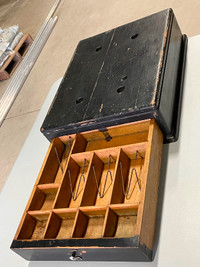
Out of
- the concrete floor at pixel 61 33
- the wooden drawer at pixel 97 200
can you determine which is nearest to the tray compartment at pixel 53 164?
the wooden drawer at pixel 97 200

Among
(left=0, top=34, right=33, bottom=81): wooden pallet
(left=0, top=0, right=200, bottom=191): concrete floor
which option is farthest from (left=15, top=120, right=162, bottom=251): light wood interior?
(left=0, top=34, right=33, bottom=81): wooden pallet

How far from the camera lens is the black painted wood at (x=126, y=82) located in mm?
1212

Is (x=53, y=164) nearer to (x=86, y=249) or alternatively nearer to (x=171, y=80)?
(x=86, y=249)

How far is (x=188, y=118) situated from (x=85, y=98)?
0.44 meters

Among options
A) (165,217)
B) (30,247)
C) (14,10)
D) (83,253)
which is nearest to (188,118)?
(165,217)

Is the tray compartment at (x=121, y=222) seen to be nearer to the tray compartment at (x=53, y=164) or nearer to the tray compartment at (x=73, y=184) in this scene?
the tray compartment at (x=73, y=184)

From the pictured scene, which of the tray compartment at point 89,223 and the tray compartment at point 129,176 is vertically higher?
the tray compartment at point 129,176

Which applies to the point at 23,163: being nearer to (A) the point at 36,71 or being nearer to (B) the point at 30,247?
(B) the point at 30,247

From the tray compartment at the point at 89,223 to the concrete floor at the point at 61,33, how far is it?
1.61 meters

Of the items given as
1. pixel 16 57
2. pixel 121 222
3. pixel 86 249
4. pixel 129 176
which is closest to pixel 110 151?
pixel 129 176

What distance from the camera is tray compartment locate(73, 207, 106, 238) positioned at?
1.10 meters

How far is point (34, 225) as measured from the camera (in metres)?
1.24

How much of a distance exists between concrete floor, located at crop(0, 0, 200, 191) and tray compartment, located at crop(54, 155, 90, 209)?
4.78ft

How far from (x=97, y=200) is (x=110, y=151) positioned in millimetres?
190
